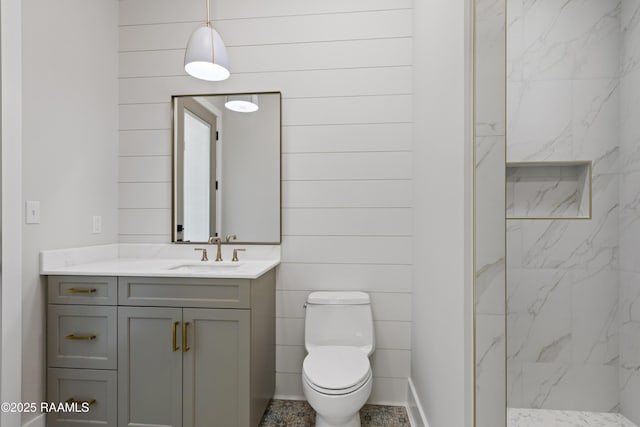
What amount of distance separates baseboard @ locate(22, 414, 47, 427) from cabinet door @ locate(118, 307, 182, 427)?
440 millimetres

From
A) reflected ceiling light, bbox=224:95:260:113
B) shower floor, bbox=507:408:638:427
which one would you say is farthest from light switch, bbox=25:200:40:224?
shower floor, bbox=507:408:638:427

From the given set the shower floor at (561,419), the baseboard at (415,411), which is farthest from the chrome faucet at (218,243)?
the shower floor at (561,419)

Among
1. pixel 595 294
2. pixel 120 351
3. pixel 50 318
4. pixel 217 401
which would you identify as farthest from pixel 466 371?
pixel 50 318

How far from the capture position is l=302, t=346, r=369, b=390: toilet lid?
1659 mm

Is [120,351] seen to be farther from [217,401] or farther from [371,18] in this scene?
[371,18]

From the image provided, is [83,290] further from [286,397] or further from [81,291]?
[286,397]

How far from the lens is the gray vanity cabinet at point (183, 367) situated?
1783 mm

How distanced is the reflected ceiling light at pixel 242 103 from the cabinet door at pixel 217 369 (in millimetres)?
1298

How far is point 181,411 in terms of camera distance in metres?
1.80

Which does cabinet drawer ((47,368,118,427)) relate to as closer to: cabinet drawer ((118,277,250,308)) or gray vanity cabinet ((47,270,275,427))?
gray vanity cabinet ((47,270,275,427))

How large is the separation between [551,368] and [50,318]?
8.25 feet

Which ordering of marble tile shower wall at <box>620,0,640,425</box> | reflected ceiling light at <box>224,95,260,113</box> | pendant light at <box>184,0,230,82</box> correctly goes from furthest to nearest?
reflected ceiling light at <box>224,95,260,113</box> < pendant light at <box>184,0,230,82</box> < marble tile shower wall at <box>620,0,640,425</box>

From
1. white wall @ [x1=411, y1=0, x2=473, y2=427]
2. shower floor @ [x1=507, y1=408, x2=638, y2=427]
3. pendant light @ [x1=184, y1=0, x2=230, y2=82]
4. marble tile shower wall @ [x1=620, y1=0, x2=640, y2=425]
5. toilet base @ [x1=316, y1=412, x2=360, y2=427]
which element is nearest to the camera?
white wall @ [x1=411, y1=0, x2=473, y2=427]

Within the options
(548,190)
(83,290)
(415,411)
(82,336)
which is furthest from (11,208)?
(548,190)
